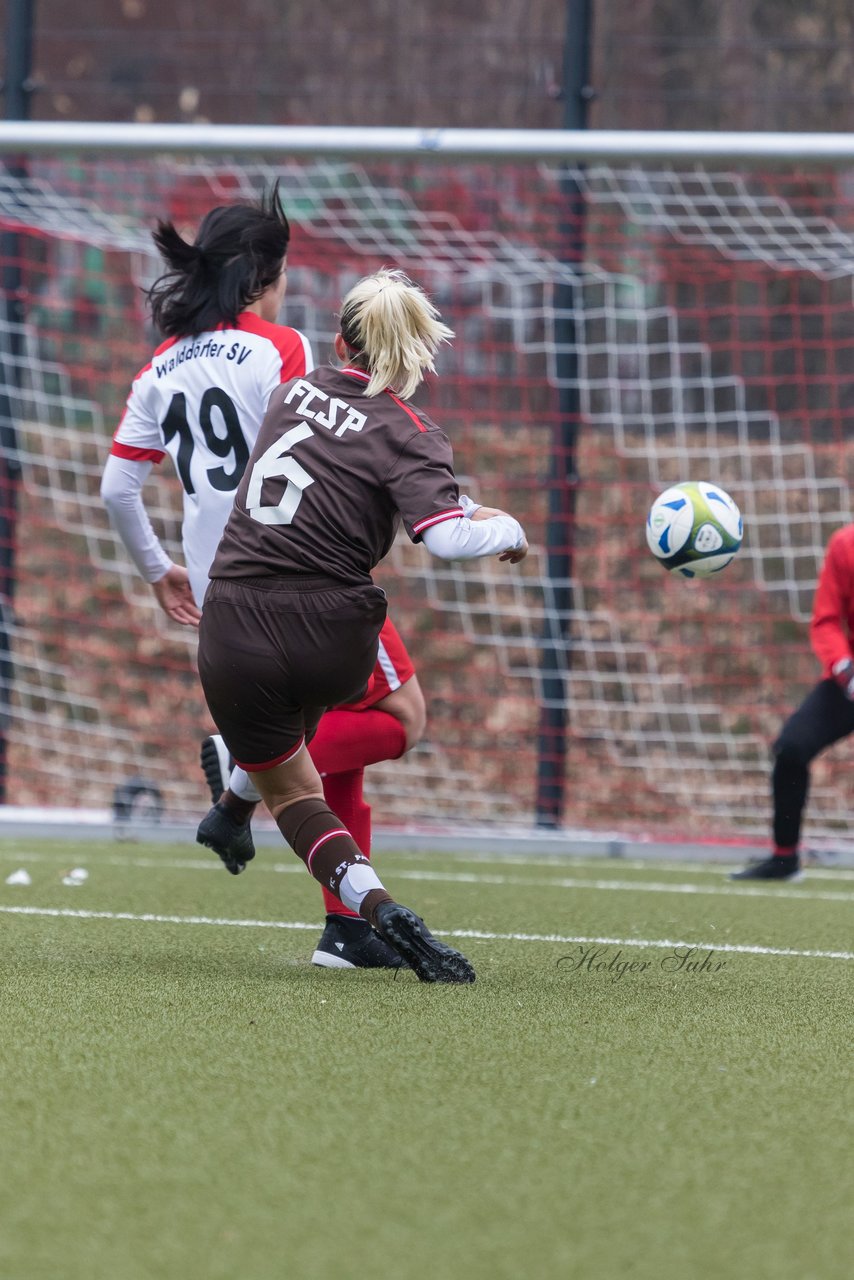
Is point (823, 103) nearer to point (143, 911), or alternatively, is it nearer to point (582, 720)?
point (582, 720)

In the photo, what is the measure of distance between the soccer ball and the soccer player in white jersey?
0.79 metres

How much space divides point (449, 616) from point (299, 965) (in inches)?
326

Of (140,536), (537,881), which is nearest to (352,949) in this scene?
(140,536)

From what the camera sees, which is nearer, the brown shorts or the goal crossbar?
the brown shorts

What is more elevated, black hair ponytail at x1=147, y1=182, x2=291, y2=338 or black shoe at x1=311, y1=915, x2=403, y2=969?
black hair ponytail at x1=147, y1=182, x2=291, y2=338

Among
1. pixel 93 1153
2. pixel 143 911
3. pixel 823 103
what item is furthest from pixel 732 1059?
pixel 823 103

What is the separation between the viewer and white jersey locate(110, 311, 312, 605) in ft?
14.6

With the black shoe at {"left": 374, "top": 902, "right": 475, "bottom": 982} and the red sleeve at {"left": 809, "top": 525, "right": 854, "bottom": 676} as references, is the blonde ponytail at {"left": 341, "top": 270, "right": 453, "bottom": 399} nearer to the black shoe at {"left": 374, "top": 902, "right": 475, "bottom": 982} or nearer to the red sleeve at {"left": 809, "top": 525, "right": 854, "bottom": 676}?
the black shoe at {"left": 374, "top": 902, "right": 475, "bottom": 982}

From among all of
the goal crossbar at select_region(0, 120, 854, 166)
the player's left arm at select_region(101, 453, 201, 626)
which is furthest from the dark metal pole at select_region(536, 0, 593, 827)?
the player's left arm at select_region(101, 453, 201, 626)

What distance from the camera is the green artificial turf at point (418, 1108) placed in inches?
80.7

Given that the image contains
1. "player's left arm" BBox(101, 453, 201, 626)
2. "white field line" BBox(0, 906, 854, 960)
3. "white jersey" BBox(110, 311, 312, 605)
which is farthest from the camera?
"player's left arm" BBox(101, 453, 201, 626)

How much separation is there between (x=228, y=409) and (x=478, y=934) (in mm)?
1638

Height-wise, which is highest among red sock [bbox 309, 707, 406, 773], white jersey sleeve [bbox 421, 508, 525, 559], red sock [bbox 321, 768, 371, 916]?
white jersey sleeve [bbox 421, 508, 525, 559]

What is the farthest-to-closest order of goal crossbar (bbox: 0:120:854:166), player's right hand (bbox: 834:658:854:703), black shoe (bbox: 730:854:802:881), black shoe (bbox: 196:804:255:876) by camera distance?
1. goal crossbar (bbox: 0:120:854:166)
2. black shoe (bbox: 730:854:802:881)
3. player's right hand (bbox: 834:658:854:703)
4. black shoe (bbox: 196:804:255:876)
